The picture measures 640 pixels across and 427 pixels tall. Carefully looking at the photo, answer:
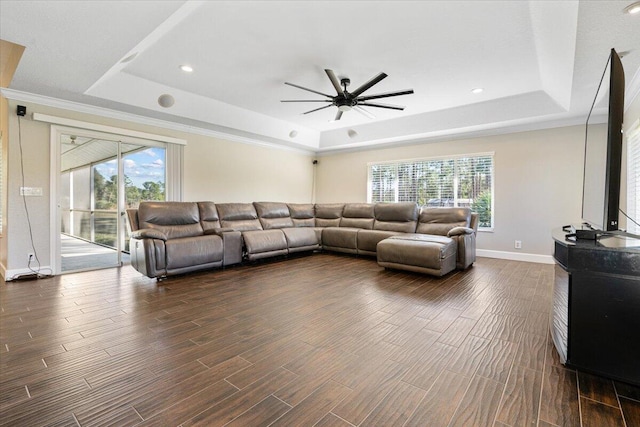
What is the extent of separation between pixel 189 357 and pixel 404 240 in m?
3.24

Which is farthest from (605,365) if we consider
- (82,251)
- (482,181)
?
(82,251)

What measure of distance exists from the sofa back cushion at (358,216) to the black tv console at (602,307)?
168 inches

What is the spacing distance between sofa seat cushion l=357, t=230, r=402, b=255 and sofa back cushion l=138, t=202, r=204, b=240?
2825mm

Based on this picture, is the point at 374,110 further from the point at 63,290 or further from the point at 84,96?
the point at 63,290

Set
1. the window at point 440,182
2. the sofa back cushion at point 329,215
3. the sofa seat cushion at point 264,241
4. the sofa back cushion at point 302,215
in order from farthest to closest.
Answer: the sofa back cushion at point 329,215 → the sofa back cushion at point 302,215 → the window at point 440,182 → the sofa seat cushion at point 264,241

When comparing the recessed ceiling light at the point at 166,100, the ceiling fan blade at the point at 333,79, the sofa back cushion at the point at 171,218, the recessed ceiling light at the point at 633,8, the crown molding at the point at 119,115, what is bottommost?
the sofa back cushion at the point at 171,218

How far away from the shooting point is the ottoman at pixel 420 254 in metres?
3.82

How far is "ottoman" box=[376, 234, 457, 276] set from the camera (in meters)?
3.82

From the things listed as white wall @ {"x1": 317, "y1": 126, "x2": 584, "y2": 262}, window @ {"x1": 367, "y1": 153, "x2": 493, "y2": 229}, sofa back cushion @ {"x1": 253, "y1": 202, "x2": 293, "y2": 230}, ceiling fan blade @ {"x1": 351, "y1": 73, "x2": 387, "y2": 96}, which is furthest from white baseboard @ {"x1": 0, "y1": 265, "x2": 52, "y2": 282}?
white wall @ {"x1": 317, "y1": 126, "x2": 584, "y2": 262}

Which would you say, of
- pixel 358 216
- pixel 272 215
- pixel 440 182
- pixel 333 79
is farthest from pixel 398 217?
pixel 333 79

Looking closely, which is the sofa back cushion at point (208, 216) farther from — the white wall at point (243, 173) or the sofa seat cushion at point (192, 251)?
the white wall at point (243, 173)

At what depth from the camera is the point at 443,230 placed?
498 centimetres

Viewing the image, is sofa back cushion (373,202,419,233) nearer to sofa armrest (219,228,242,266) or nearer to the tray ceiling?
the tray ceiling

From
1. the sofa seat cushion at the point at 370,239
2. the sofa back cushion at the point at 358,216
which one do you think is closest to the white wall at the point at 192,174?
the sofa back cushion at the point at 358,216
